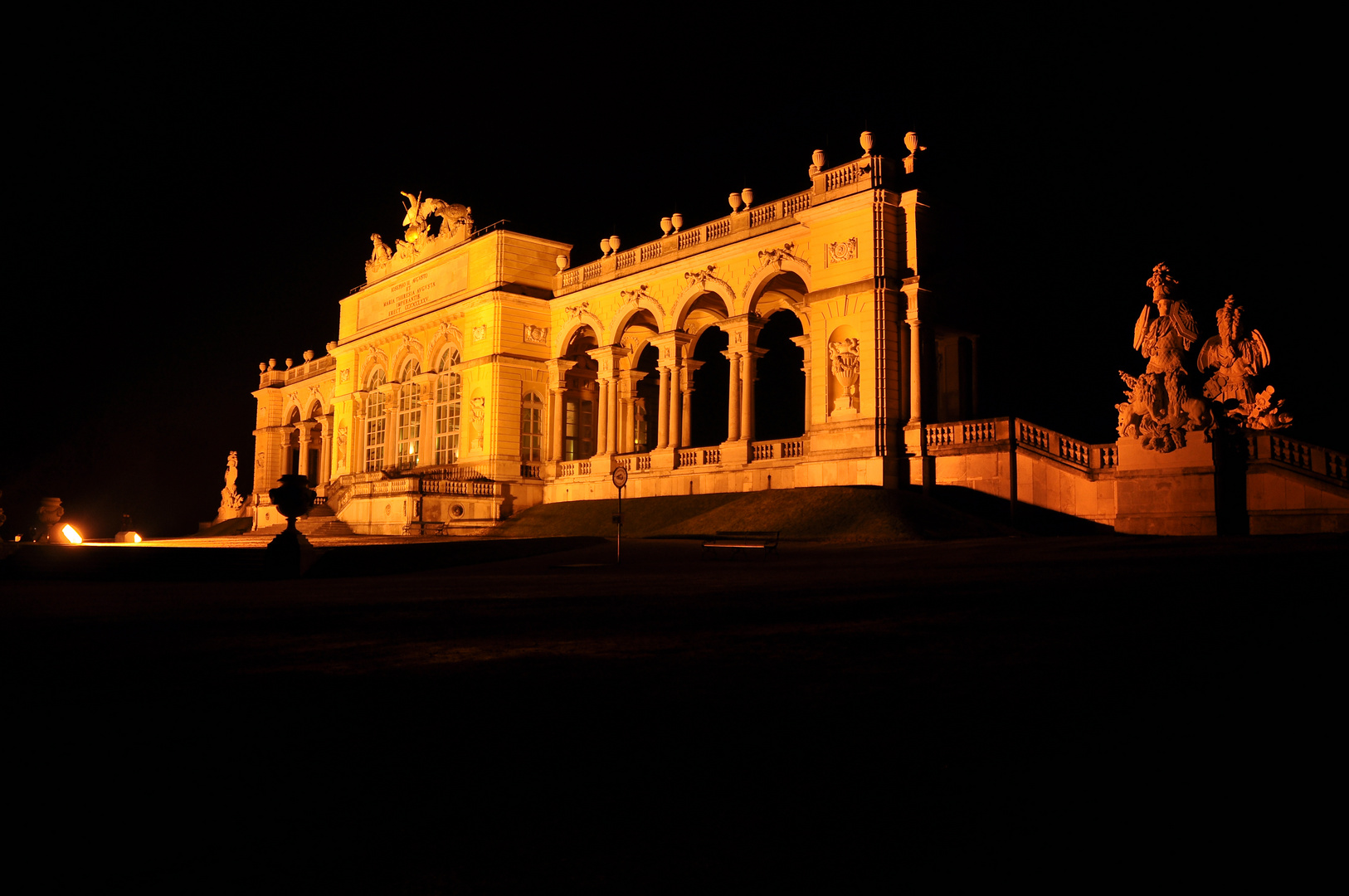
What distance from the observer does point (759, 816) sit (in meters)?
3.11

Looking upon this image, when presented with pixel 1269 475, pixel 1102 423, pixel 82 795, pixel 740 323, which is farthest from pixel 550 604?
pixel 1102 423

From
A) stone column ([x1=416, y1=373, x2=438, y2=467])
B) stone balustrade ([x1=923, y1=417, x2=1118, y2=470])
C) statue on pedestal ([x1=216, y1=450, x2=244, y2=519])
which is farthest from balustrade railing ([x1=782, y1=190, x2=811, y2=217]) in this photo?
statue on pedestal ([x1=216, y1=450, x2=244, y2=519])

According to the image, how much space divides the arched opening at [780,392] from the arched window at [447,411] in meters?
13.8

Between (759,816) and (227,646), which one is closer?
(759,816)

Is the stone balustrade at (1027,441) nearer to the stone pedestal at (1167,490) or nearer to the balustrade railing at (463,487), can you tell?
the stone pedestal at (1167,490)

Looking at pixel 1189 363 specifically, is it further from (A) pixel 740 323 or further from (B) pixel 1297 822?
(B) pixel 1297 822

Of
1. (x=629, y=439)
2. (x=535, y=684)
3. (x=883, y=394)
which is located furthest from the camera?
(x=629, y=439)

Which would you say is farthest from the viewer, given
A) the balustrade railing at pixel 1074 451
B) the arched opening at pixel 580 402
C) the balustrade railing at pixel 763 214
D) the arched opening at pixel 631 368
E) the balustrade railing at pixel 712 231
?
the arched opening at pixel 580 402

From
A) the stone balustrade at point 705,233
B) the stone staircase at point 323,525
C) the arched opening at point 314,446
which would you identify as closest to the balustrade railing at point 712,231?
the stone balustrade at point 705,233


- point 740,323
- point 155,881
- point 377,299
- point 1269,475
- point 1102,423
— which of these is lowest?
point 155,881

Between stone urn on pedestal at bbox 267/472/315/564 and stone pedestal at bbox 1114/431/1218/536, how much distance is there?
17.0m

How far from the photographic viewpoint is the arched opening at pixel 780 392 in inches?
1785

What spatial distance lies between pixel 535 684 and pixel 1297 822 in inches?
143

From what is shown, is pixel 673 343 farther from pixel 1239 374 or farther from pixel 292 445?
pixel 292 445
